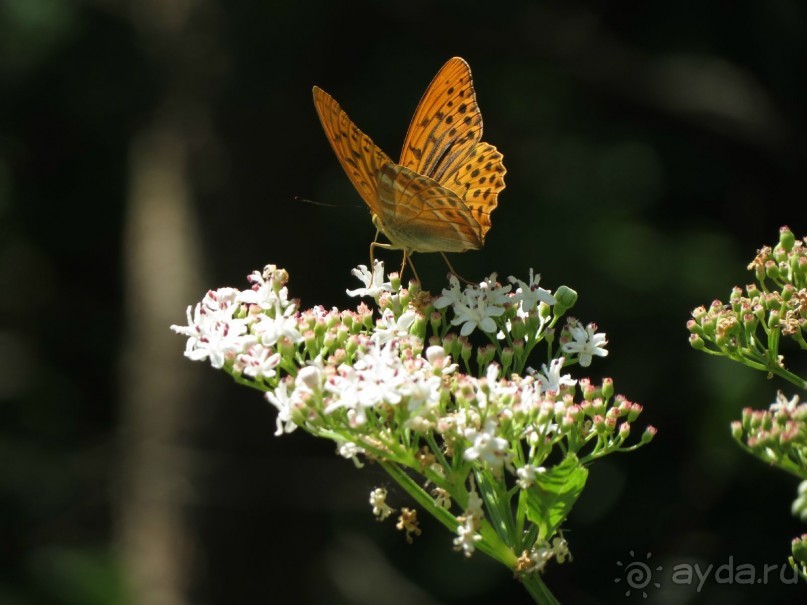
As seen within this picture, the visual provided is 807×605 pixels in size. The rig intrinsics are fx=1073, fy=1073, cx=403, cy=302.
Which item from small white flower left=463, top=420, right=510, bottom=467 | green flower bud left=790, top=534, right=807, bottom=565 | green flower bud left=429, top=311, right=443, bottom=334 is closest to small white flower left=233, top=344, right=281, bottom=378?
green flower bud left=429, top=311, right=443, bottom=334

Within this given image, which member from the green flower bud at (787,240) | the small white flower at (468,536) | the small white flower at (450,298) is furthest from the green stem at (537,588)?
the green flower bud at (787,240)

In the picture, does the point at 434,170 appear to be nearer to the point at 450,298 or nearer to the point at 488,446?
the point at 450,298

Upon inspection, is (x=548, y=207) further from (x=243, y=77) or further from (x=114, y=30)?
(x=114, y=30)

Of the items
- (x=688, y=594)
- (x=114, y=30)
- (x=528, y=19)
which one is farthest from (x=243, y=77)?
(x=688, y=594)

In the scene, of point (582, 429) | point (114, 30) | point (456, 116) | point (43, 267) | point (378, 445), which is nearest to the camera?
point (378, 445)

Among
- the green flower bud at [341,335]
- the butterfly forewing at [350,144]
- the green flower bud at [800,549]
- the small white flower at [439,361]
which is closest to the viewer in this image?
the green flower bud at [800,549]

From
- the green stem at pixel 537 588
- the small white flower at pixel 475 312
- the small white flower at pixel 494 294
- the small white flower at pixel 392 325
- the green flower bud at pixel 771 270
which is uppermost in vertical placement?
the green flower bud at pixel 771 270

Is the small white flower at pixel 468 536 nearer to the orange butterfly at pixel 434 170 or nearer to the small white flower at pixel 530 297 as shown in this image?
the small white flower at pixel 530 297

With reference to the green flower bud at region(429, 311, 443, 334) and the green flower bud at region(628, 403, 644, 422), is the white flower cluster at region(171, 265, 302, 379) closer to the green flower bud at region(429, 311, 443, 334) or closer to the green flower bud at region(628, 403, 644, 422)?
the green flower bud at region(429, 311, 443, 334)
